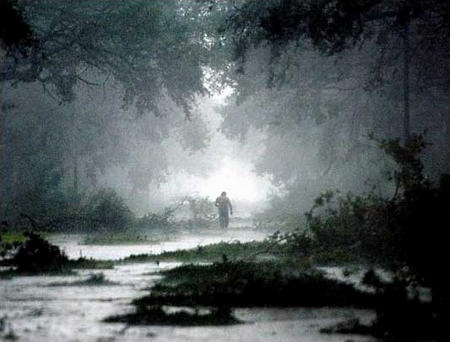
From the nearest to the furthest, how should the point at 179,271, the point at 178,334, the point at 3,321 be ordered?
the point at 178,334 < the point at 3,321 < the point at 179,271

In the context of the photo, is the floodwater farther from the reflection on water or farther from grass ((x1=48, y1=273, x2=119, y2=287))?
the reflection on water

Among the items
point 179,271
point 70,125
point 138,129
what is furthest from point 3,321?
point 138,129

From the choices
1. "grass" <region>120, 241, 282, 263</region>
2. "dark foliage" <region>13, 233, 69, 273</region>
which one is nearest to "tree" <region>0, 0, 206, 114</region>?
"grass" <region>120, 241, 282, 263</region>

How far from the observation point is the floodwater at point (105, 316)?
688 cm

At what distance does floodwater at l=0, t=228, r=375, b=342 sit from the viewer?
6.88 metres

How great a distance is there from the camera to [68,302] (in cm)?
928

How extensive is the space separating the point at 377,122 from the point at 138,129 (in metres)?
24.2

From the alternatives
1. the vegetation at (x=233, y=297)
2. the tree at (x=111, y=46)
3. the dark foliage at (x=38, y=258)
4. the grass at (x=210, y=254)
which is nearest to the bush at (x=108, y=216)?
the tree at (x=111, y=46)

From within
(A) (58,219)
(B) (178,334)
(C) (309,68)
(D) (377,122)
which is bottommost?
(B) (178,334)

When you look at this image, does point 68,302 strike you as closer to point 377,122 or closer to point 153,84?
point 153,84

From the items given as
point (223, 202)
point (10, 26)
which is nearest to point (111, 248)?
point (10, 26)

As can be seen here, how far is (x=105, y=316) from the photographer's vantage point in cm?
805

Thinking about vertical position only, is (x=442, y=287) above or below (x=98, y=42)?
below

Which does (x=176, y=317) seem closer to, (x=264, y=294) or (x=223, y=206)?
(x=264, y=294)
